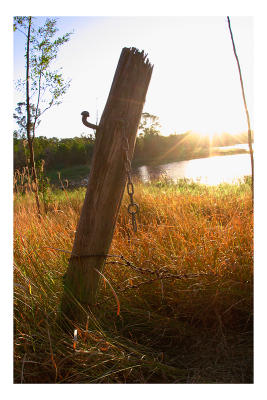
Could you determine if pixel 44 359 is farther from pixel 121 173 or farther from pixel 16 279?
pixel 121 173


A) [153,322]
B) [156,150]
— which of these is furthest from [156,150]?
[153,322]

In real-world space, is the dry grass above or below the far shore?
below

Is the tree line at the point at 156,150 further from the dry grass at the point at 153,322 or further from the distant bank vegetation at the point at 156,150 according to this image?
the dry grass at the point at 153,322

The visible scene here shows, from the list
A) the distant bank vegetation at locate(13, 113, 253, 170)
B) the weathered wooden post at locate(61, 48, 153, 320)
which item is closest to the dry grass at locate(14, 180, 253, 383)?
the weathered wooden post at locate(61, 48, 153, 320)

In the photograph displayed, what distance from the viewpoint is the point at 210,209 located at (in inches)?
159

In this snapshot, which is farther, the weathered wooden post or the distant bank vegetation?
the distant bank vegetation

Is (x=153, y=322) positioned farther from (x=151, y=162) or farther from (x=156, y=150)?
(x=156, y=150)

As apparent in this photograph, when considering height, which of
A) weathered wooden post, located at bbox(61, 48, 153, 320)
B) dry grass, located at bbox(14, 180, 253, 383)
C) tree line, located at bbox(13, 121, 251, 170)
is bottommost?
dry grass, located at bbox(14, 180, 253, 383)

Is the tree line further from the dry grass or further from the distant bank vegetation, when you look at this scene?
the dry grass

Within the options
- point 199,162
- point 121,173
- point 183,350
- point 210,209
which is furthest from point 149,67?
point 199,162

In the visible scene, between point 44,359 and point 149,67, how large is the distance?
1.75m

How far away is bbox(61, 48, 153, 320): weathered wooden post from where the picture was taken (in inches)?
66.7

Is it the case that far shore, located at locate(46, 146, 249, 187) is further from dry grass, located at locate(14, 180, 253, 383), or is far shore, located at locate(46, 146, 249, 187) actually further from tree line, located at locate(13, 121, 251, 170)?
dry grass, located at locate(14, 180, 253, 383)

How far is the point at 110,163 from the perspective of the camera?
5.56ft
